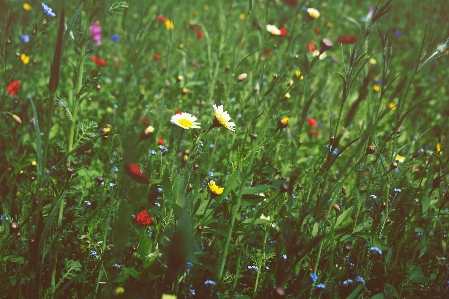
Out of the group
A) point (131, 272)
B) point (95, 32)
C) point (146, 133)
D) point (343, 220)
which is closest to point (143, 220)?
point (131, 272)

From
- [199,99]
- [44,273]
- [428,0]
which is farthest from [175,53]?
[428,0]

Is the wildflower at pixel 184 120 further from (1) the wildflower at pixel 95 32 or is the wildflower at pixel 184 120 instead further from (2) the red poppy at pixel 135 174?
(1) the wildflower at pixel 95 32

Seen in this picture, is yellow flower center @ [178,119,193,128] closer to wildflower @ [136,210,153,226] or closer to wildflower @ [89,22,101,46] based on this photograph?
wildflower @ [136,210,153,226]

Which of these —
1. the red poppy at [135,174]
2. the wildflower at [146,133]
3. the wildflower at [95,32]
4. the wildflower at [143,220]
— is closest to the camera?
the red poppy at [135,174]

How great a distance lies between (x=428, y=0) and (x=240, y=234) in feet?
19.6

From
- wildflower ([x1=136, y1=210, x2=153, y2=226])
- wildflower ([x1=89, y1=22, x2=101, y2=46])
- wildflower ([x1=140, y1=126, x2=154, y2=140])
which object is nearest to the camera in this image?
wildflower ([x1=140, y1=126, x2=154, y2=140])

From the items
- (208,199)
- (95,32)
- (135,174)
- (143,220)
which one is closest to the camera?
(135,174)

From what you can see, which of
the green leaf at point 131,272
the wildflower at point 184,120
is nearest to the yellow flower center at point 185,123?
the wildflower at point 184,120

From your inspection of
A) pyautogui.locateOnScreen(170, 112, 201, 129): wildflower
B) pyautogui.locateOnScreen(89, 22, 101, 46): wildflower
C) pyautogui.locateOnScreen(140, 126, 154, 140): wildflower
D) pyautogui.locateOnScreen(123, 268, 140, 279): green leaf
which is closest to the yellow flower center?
pyautogui.locateOnScreen(170, 112, 201, 129): wildflower

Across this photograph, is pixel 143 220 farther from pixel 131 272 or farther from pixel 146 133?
pixel 146 133

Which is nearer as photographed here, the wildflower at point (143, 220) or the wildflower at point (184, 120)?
the wildflower at point (143, 220)

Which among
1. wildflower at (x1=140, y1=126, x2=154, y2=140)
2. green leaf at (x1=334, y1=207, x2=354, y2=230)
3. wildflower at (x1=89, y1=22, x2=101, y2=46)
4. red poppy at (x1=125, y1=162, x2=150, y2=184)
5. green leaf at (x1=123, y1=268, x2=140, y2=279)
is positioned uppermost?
wildflower at (x1=89, y1=22, x2=101, y2=46)

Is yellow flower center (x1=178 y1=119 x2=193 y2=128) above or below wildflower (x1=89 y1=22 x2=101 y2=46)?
below

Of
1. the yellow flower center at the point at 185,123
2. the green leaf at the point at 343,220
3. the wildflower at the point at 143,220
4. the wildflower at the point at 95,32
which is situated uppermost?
the wildflower at the point at 95,32
